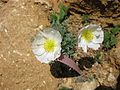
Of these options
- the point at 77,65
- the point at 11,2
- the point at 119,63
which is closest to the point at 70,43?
the point at 77,65

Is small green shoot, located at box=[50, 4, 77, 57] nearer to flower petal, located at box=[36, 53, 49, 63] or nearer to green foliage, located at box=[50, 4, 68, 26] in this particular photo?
green foliage, located at box=[50, 4, 68, 26]

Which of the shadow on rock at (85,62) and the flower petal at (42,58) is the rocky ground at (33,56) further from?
the flower petal at (42,58)

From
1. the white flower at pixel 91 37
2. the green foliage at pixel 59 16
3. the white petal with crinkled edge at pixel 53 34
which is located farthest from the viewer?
the green foliage at pixel 59 16

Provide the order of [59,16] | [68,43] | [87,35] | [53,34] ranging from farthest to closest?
[59,16] < [68,43] < [87,35] < [53,34]

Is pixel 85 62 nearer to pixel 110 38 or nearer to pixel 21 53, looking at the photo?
pixel 110 38

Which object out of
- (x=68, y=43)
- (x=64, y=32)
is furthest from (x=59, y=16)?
(x=68, y=43)

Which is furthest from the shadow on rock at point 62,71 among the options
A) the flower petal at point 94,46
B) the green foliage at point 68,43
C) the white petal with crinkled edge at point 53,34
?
the white petal with crinkled edge at point 53,34

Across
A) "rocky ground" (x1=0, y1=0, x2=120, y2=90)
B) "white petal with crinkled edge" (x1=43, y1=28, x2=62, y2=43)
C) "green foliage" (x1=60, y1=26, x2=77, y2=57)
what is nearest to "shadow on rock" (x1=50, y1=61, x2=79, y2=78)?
"rocky ground" (x1=0, y1=0, x2=120, y2=90)
